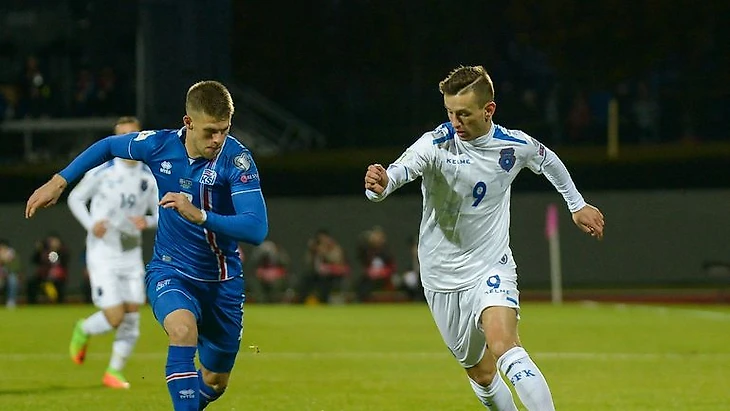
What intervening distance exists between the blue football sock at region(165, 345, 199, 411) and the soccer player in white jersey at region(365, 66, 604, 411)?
64.6 inches

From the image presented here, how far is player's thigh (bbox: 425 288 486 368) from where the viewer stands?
8.18m

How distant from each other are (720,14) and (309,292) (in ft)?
→ 43.2

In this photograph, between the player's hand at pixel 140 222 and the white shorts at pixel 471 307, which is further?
the player's hand at pixel 140 222

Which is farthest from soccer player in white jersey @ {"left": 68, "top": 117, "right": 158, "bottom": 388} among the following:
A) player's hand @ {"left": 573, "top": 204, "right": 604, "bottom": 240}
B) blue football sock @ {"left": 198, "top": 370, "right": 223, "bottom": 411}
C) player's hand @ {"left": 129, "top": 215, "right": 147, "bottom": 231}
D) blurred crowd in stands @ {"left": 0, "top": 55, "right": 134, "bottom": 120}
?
blurred crowd in stands @ {"left": 0, "top": 55, "right": 134, "bottom": 120}

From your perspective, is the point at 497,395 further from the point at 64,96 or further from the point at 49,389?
the point at 64,96

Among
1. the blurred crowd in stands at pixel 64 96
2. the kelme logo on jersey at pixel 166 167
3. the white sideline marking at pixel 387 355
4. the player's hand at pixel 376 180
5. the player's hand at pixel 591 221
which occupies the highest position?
the blurred crowd in stands at pixel 64 96

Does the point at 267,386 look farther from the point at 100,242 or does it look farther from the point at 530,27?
the point at 530,27

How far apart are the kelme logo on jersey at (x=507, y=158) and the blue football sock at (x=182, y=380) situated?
7.52 ft

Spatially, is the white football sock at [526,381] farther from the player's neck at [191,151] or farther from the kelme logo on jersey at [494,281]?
the player's neck at [191,151]

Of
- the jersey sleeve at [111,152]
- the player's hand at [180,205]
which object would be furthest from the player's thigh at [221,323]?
the player's hand at [180,205]

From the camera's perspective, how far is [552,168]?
28.0 feet

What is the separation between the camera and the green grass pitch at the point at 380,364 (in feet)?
38.5

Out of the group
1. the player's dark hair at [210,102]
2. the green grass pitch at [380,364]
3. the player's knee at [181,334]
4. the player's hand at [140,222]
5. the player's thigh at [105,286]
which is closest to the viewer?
the player's dark hair at [210,102]

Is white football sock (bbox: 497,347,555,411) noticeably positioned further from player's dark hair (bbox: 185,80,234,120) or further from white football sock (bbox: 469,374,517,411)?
player's dark hair (bbox: 185,80,234,120)
